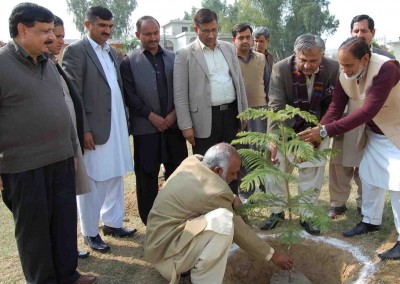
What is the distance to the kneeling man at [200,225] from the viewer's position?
9.95 ft

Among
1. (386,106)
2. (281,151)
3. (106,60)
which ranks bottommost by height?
(281,151)

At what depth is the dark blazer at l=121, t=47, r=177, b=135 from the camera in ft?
14.2

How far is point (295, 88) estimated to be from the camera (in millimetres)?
4152

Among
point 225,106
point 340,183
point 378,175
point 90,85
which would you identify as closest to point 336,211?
point 340,183

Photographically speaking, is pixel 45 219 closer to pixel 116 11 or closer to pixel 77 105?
pixel 77 105

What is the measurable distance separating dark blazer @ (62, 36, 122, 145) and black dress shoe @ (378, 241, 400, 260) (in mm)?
2853

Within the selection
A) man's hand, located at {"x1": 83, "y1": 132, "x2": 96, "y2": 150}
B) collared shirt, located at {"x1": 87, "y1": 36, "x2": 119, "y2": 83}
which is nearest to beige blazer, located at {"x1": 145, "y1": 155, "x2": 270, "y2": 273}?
man's hand, located at {"x1": 83, "y1": 132, "x2": 96, "y2": 150}

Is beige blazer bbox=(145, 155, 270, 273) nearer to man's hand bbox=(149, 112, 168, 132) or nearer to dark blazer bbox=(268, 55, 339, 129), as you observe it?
man's hand bbox=(149, 112, 168, 132)

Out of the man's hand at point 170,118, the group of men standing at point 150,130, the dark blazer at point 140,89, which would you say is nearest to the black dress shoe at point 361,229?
the group of men standing at point 150,130

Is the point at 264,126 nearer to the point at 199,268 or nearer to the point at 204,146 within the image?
the point at 204,146

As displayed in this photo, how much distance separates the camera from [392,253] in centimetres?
Result: 367

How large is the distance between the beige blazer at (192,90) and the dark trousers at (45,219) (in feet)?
4.62

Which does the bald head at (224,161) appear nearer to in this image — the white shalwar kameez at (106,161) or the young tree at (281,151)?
the young tree at (281,151)

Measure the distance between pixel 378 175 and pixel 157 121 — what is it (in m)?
2.24
